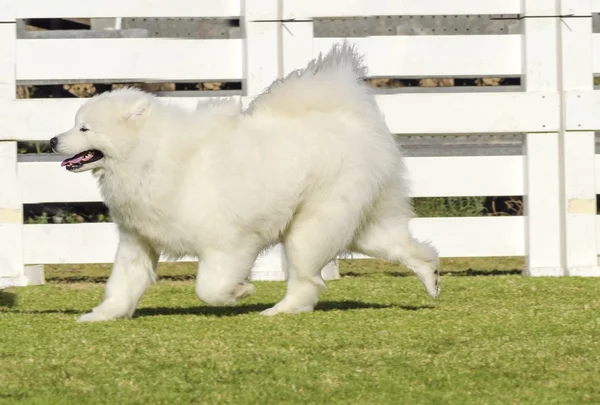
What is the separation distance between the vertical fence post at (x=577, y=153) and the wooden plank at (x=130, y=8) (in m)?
2.49

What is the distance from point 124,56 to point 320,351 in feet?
14.5

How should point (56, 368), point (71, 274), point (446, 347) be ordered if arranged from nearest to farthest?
point (56, 368) → point (446, 347) → point (71, 274)

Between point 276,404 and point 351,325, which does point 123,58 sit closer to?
point 351,325

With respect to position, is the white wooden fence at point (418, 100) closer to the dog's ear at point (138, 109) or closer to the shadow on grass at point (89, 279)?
the shadow on grass at point (89, 279)

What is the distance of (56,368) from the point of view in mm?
5227

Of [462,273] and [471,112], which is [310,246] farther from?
[462,273]

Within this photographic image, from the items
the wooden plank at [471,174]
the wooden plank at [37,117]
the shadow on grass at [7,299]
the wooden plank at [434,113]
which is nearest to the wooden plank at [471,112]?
the wooden plank at [434,113]

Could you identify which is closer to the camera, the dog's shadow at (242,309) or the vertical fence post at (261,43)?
the dog's shadow at (242,309)

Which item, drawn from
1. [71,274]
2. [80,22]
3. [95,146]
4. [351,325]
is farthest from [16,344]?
[80,22]

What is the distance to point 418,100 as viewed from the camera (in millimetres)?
9359

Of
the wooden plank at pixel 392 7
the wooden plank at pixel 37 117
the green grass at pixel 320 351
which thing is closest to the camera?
the green grass at pixel 320 351

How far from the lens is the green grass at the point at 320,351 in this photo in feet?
15.6

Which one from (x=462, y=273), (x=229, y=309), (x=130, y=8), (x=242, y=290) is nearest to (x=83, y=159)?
(x=242, y=290)

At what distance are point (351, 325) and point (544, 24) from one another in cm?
393
